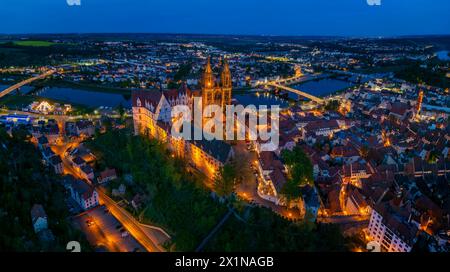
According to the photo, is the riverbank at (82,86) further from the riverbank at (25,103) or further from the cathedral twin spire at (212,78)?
the cathedral twin spire at (212,78)

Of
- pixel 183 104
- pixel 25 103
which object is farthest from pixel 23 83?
pixel 183 104

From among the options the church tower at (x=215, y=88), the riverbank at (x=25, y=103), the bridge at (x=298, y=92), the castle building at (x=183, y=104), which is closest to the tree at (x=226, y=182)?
the castle building at (x=183, y=104)

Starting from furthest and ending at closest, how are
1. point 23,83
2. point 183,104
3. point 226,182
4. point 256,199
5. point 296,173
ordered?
1. point 23,83
2. point 183,104
3. point 296,173
4. point 256,199
5. point 226,182

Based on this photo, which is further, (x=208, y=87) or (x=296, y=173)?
(x=208, y=87)

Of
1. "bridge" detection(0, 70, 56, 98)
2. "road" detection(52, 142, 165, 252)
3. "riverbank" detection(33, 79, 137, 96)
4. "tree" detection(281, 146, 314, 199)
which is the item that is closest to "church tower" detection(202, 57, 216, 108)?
"tree" detection(281, 146, 314, 199)

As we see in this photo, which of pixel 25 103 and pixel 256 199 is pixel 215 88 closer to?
pixel 256 199

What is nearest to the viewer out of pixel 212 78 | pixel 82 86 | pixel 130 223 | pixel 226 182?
pixel 130 223

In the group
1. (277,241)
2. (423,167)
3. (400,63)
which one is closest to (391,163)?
(423,167)
